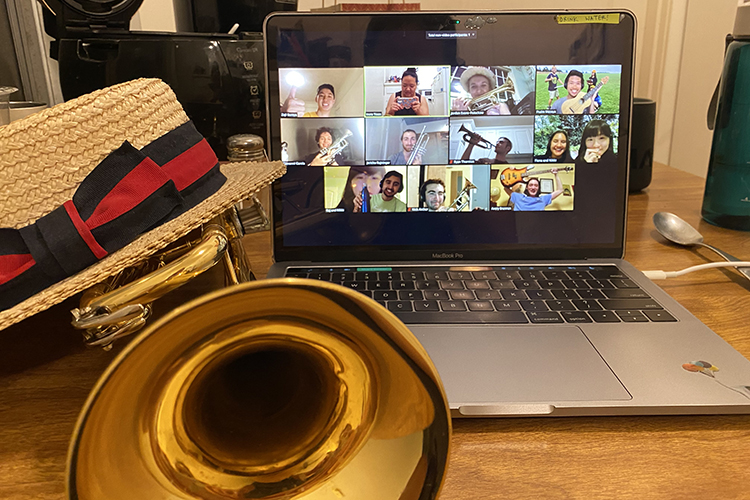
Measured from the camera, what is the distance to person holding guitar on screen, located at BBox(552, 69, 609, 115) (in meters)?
0.72

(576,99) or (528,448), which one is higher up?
(576,99)

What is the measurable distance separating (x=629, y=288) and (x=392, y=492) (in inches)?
17.1

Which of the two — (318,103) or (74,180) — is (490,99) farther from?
(74,180)

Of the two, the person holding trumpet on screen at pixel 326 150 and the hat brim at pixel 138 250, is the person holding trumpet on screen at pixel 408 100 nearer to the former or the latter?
the person holding trumpet on screen at pixel 326 150

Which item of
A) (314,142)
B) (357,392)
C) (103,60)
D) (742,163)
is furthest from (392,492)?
(103,60)

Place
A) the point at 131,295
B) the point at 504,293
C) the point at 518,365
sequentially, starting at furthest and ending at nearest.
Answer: the point at 504,293, the point at 518,365, the point at 131,295

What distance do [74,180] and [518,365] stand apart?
0.42m

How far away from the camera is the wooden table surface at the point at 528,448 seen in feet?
1.24

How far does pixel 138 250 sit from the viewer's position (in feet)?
1.38

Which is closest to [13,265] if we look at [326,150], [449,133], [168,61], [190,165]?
[190,165]

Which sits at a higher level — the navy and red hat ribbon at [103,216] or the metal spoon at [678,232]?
the navy and red hat ribbon at [103,216]

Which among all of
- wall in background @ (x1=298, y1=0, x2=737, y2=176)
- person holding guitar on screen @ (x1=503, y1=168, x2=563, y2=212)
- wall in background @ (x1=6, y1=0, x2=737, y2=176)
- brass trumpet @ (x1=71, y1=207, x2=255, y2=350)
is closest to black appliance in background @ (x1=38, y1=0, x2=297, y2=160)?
person holding guitar on screen @ (x1=503, y1=168, x2=563, y2=212)

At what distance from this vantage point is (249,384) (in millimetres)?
479

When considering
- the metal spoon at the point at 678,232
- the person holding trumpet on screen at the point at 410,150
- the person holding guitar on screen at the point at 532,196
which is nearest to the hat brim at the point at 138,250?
the person holding trumpet on screen at the point at 410,150
